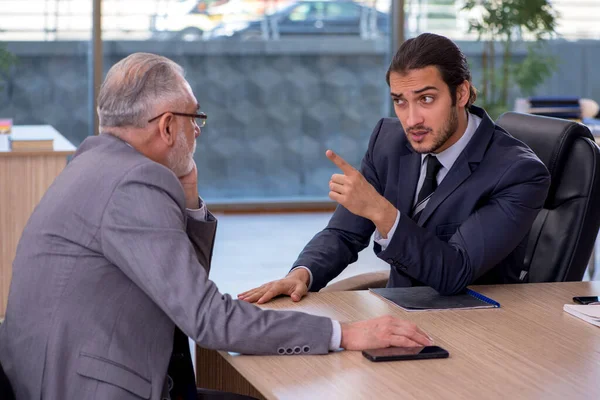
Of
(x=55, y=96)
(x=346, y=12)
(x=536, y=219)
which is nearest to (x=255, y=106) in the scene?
(x=346, y=12)

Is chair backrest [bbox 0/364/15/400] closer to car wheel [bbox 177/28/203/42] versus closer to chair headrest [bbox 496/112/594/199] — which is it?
chair headrest [bbox 496/112/594/199]

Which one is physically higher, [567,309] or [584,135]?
[584,135]

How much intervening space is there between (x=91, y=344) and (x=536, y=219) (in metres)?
1.46

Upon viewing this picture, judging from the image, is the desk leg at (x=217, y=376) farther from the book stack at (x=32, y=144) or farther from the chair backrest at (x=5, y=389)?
the book stack at (x=32, y=144)

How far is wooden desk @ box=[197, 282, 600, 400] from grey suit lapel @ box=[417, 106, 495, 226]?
0.35m

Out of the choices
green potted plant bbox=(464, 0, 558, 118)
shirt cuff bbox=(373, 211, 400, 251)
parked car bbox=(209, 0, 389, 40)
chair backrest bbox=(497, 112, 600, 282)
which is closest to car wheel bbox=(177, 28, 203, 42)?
parked car bbox=(209, 0, 389, 40)

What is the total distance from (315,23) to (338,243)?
501 cm

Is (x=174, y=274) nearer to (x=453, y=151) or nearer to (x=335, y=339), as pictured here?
(x=335, y=339)

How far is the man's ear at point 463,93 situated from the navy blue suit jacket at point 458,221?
81mm

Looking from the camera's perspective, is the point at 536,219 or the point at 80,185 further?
the point at 536,219

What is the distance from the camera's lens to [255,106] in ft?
24.4

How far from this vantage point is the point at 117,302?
182cm

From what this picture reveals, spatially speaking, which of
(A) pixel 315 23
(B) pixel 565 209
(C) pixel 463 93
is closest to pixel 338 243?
(C) pixel 463 93

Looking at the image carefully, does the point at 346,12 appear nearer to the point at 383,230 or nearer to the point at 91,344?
the point at 383,230
